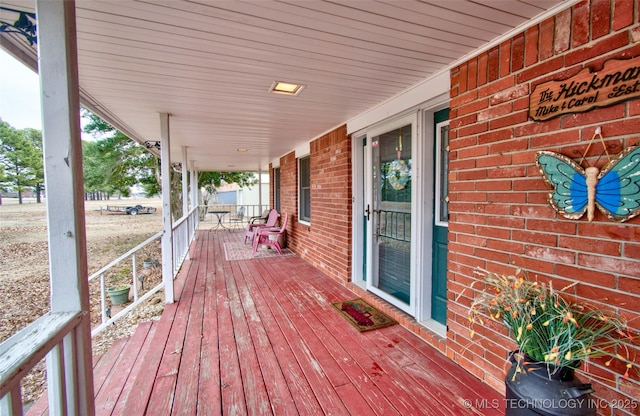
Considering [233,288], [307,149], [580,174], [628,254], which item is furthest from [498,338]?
[307,149]

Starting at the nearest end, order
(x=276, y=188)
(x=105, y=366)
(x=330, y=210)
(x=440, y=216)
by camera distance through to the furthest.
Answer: (x=105, y=366) < (x=440, y=216) < (x=330, y=210) < (x=276, y=188)

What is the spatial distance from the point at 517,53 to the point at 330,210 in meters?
2.92

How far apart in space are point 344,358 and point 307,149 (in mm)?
3757

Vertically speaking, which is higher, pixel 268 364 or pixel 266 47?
pixel 266 47

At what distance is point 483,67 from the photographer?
1.86 m

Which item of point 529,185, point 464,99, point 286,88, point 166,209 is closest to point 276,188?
point 166,209

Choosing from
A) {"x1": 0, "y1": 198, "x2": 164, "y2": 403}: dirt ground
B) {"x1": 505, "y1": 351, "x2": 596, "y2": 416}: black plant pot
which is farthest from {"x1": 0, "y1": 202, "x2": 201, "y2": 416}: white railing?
{"x1": 0, "y1": 198, "x2": 164, "y2": 403}: dirt ground

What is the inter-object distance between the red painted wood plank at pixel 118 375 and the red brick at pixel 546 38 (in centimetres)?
319

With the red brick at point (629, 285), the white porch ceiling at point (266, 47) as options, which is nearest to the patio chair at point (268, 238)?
the white porch ceiling at point (266, 47)

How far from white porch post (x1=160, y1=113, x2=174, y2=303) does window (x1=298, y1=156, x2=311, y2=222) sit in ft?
8.75

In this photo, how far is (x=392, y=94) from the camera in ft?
8.91

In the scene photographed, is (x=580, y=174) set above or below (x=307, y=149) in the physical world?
below

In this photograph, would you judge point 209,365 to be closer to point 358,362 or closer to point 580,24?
point 358,362

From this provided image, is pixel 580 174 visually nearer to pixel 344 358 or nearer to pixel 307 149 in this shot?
pixel 344 358
